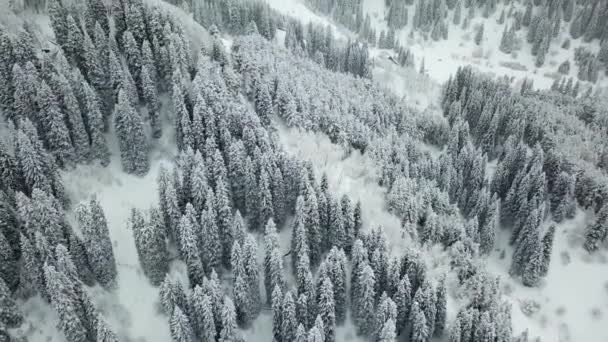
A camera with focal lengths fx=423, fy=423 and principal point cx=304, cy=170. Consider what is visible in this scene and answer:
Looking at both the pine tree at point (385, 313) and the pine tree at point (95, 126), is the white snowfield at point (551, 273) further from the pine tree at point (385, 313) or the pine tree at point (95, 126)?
the pine tree at point (95, 126)

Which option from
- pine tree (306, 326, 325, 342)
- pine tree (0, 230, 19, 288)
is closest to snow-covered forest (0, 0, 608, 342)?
pine tree (306, 326, 325, 342)

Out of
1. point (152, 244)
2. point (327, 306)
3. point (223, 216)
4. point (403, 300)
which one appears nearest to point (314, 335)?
point (327, 306)

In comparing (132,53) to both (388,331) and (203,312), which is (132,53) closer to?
(203,312)

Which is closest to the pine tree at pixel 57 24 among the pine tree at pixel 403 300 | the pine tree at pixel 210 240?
the pine tree at pixel 210 240

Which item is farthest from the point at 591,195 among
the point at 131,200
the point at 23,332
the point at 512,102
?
the point at 23,332

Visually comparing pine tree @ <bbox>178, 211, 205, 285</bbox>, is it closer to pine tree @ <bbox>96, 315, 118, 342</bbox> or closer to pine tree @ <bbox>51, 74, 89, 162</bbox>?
pine tree @ <bbox>96, 315, 118, 342</bbox>

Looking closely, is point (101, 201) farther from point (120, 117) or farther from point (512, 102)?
point (512, 102)

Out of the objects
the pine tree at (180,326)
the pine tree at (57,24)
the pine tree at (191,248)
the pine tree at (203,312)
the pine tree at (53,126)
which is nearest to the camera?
the pine tree at (180,326)

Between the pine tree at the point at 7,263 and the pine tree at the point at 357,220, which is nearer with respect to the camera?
the pine tree at the point at 7,263
